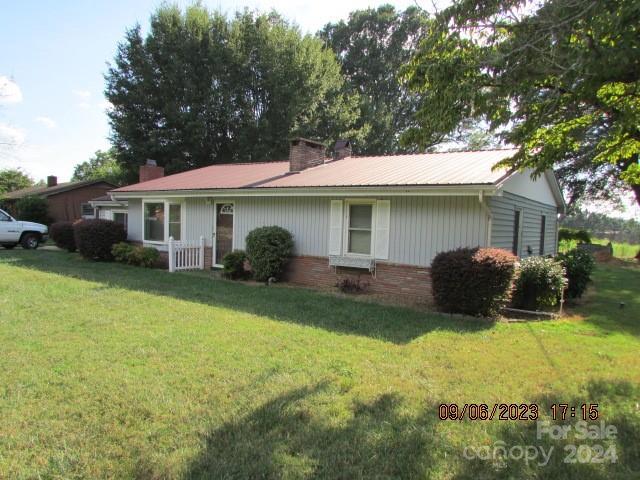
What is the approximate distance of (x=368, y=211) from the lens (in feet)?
33.8

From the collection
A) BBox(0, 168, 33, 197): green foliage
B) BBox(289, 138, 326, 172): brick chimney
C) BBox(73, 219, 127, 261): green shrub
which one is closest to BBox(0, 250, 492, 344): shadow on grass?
BBox(73, 219, 127, 261): green shrub

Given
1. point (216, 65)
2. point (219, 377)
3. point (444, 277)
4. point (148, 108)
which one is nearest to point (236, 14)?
point (216, 65)

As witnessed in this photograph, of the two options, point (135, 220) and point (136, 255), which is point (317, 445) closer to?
point (136, 255)

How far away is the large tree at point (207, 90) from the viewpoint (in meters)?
25.0

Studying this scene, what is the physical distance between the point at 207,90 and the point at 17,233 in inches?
502

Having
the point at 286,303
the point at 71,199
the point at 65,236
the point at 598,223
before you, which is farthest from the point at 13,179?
the point at 598,223

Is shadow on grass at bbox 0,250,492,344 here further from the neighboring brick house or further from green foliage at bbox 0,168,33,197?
green foliage at bbox 0,168,33,197

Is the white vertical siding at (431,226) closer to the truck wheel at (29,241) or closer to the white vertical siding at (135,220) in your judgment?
the white vertical siding at (135,220)

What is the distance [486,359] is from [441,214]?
4.46m

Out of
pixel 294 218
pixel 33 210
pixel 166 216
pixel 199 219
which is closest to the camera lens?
pixel 294 218

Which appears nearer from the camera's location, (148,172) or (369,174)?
(369,174)

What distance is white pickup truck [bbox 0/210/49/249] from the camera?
18.1 m

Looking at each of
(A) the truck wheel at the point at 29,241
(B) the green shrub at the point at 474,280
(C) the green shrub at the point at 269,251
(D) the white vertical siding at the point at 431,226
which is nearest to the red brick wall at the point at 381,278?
(D) the white vertical siding at the point at 431,226

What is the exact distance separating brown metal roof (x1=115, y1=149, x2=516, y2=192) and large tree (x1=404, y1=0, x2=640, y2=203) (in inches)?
71.9
